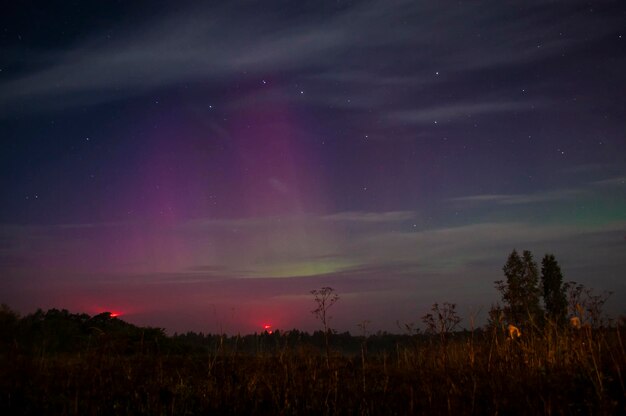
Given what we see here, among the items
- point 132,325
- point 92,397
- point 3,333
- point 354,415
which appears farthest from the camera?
point 132,325

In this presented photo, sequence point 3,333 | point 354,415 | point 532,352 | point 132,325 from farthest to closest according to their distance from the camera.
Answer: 1. point 132,325
2. point 3,333
3. point 532,352
4. point 354,415

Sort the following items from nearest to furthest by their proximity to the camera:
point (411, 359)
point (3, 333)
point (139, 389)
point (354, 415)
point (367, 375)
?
point (354, 415) → point (139, 389) → point (367, 375) → point (411, 359) → point (3, 333)

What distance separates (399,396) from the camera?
885 cm

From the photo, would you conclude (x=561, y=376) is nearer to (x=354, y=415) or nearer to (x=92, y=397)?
(x=354, y=415)

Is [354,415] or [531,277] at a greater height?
[531,277]

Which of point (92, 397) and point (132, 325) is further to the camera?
point (132, 325)

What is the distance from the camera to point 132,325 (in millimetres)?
25578

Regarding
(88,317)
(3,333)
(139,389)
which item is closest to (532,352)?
(139,389)

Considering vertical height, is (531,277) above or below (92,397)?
above

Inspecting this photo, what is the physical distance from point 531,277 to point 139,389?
33.7 metres

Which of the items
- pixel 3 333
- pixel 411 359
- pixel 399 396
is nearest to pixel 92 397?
pixel 399 396

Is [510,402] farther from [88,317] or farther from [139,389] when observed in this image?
[88,317]

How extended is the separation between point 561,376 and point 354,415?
388 centimetres

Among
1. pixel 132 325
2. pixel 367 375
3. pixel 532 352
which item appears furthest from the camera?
pixel 132 325
